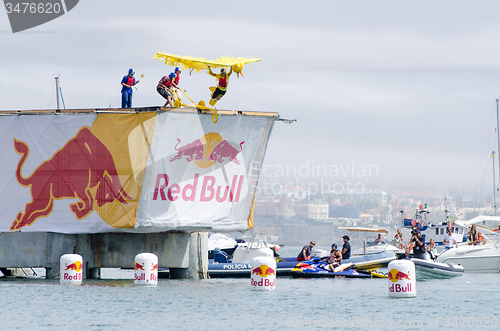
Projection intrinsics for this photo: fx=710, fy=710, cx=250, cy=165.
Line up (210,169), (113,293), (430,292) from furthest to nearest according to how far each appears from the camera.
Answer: (210,169), (430,292), (113,293)

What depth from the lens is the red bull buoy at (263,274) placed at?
26672 mm

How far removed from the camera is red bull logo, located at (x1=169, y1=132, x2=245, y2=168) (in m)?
29.3

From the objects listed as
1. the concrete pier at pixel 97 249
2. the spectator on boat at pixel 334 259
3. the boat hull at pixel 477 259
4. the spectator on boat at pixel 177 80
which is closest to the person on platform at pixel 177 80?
the spectator on boat at pixel 177 80

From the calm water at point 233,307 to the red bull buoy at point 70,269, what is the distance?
0.63 metres

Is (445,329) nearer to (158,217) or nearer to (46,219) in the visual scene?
(158,217)

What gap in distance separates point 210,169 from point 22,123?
802cm

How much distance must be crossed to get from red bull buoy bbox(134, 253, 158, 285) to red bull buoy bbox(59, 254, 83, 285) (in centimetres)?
227

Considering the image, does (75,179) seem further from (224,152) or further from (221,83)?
(221,83)

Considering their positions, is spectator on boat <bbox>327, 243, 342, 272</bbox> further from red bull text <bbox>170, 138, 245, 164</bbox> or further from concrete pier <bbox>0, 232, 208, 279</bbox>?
red bull text <bbox>170, 138, 245, 164</bbox>

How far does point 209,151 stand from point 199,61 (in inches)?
153

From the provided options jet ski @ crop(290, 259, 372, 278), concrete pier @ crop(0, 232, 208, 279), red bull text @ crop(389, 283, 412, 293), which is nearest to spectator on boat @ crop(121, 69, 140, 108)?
concrete pier @ crop(0, 232, 208, 279)

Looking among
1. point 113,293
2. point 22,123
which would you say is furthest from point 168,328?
point 22,123

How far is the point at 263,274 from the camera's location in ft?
88.5

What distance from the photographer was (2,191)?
97.2 feet
